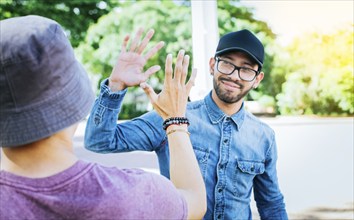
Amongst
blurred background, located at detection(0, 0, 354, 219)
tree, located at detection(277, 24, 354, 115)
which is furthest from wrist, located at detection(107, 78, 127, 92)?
tree, located at detection(277, 24, 354, 115)

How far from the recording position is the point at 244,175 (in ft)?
5.12

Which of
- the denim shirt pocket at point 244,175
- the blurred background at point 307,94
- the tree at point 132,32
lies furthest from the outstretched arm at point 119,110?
the tree at point 132,32

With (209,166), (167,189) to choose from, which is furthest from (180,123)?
(209,166)

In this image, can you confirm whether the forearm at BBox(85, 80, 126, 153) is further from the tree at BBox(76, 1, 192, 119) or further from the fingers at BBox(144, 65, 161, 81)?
the tree at BBox(76, 1, 192, 119)

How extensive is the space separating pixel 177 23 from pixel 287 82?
118 inches

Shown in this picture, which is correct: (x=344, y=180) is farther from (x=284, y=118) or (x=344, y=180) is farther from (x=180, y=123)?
(x=180, y=123)

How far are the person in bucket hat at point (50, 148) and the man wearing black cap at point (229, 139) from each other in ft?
2.11

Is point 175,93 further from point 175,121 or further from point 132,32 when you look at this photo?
point 132,32

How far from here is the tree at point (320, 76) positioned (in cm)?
419

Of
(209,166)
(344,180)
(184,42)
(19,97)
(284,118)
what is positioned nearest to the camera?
(19,97)

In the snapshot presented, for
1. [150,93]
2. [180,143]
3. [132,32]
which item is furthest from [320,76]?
[132,32]

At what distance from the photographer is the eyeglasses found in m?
1.60

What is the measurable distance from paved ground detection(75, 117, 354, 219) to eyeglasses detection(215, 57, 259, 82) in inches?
92.2

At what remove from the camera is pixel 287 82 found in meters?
4.55
